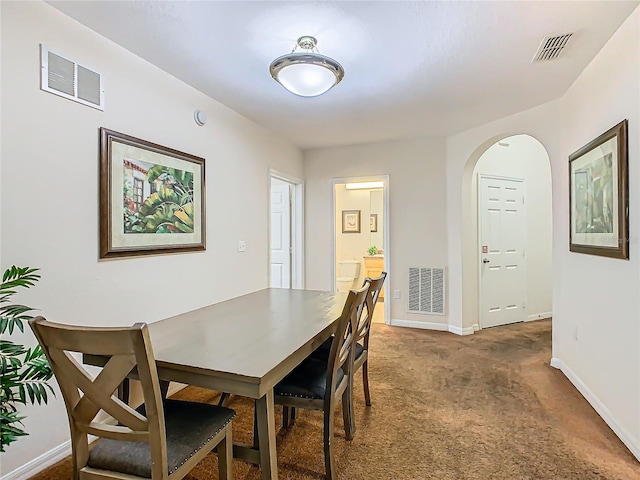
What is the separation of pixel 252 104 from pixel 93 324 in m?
2.19

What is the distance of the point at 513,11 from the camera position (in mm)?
1869

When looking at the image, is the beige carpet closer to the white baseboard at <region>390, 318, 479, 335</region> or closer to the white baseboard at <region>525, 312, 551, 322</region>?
the white baseboard at <region>390, 318, 479, 335</region>

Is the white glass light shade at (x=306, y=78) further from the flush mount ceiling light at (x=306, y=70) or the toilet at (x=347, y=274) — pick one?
the toilet at (x=347, y=274)

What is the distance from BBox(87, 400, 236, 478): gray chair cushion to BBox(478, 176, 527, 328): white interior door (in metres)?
3.93

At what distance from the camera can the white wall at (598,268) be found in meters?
1.96

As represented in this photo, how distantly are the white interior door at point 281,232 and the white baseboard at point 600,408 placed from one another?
323 centimetres

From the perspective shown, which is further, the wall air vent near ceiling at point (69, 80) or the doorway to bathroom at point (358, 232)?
the doorway to bathroom at point (358, 232)

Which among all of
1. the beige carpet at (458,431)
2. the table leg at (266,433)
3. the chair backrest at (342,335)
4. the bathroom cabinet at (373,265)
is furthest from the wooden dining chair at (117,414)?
the bathroom cabinet at (373,265)

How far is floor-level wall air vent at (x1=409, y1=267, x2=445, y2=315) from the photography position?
444 cm

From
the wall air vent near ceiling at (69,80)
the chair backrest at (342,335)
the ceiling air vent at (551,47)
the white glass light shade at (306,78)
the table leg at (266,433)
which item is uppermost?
the ceiling air vent at (551,47)

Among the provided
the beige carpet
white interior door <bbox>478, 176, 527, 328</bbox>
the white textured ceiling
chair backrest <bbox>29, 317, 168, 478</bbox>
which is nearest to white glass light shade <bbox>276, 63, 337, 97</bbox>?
the white textured ceiling

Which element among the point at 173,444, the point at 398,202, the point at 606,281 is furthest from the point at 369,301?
the point at 398,202

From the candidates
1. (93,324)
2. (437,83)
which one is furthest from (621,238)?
(93,324)

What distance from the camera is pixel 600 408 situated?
2338 millimetres
